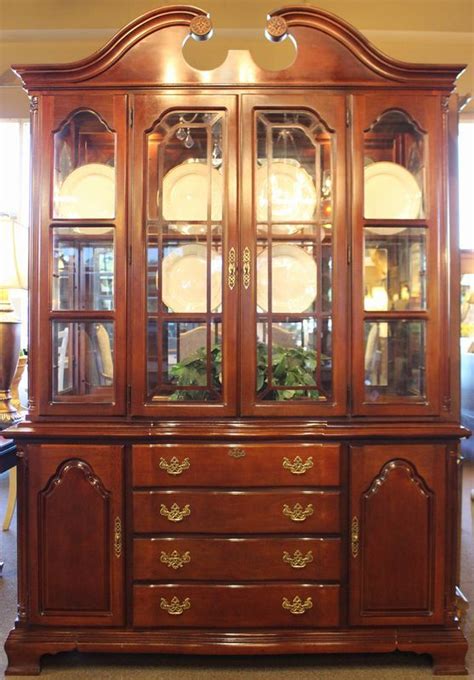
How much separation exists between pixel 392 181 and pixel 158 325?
0.97 meters

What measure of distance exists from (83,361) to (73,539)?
0.60 meters

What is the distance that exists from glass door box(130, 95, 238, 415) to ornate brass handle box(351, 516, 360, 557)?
1.85 feet

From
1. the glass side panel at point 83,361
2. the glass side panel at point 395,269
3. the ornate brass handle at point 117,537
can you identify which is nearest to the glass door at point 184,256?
the glass side panel at point 83,361

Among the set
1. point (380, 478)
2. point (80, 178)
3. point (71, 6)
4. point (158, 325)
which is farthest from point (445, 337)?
point (71, 6)

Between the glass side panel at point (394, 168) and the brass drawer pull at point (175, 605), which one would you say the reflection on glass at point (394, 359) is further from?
the brass drawer pull at point (175, 605)

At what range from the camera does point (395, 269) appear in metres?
1.95

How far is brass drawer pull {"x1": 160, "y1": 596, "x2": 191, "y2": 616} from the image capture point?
6.13 ft

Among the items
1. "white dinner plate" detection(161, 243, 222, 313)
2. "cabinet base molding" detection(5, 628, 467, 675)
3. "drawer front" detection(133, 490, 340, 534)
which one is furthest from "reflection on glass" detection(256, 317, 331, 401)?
"cabinet base molding" detection(5, 628, 467, 675)

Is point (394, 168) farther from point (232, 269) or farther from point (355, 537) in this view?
point (355, 537)

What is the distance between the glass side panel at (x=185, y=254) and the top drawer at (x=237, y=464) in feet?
0.60

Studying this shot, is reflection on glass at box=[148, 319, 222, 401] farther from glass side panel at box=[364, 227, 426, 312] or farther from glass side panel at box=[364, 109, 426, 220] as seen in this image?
glass side panel at box=[364, 109, 426, 220]

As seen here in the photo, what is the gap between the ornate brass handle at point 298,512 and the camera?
1.86 metres

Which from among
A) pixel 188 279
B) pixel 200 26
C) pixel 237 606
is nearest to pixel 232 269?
pixel 188 279

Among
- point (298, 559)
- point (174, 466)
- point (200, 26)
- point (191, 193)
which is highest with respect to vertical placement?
point (200, 26)
